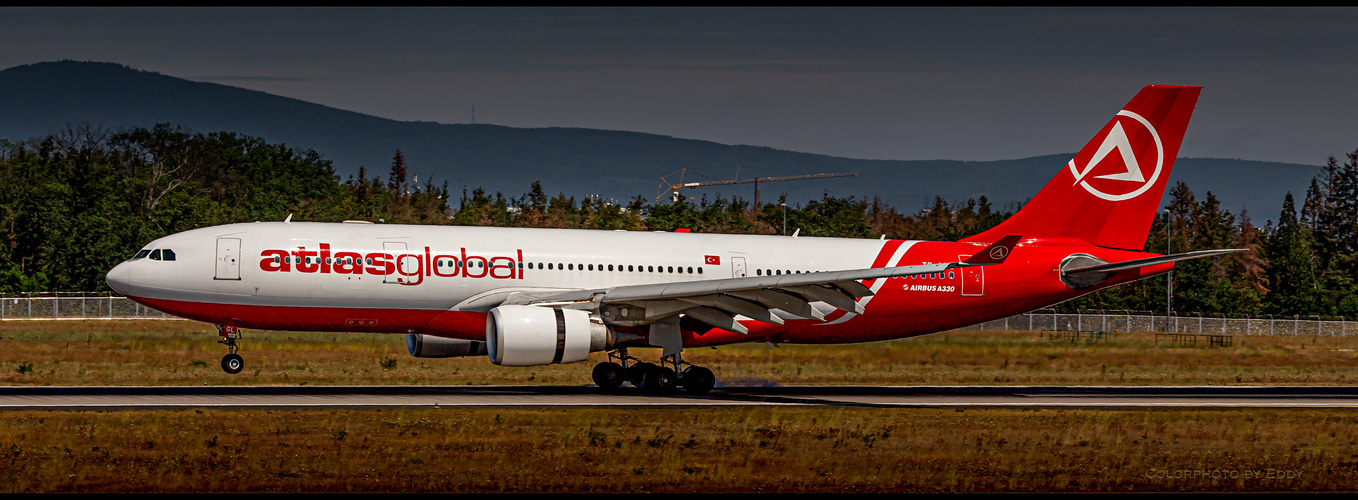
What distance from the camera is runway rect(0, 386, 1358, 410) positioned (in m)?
26.6

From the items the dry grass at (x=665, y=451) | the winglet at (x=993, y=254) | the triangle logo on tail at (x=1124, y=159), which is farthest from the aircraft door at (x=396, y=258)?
the triangle logo on tail at (x=1124, y=159)

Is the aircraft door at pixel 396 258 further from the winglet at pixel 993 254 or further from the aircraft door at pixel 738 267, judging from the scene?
Result: the winglet at pixel 993 254

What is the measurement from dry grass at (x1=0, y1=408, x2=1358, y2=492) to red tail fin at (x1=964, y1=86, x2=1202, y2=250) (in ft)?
27.7

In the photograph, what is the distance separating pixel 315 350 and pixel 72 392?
1344cm

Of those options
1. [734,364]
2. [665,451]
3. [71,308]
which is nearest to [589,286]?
[734,364]

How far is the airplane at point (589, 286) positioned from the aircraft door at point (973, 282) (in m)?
0.03

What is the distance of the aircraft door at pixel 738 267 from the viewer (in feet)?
106

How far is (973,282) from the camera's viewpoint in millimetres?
33438

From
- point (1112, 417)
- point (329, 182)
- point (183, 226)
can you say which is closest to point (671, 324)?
point (1112, 417)

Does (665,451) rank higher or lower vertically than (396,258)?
lower

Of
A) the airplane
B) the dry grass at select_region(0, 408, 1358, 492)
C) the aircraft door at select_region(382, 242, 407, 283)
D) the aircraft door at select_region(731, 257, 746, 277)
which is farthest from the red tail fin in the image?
the aircraft door at select_region(382, 242, 407, 283)

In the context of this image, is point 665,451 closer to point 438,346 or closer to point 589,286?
point 589,286

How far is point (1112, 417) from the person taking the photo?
26.6 metres

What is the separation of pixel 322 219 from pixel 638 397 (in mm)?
60569
